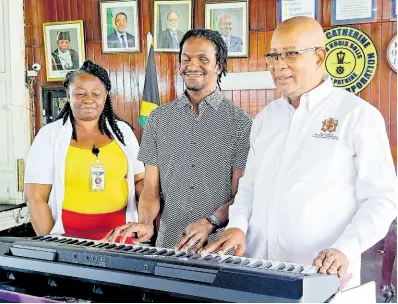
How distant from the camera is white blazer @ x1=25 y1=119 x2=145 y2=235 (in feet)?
6.35

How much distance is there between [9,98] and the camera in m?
3.50

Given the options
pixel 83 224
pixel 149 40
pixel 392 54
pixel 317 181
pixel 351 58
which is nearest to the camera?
pixel 317 181

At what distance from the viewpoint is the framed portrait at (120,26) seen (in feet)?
12.3

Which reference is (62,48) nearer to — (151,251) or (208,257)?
(151,251)

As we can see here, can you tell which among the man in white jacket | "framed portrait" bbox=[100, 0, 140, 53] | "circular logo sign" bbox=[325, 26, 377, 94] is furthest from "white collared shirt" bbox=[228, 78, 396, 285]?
"framed portrait" bbox=[100, 0, 140, 53]

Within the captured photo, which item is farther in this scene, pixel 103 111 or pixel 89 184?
pixel 103 111

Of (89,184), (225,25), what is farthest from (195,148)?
(225,25)

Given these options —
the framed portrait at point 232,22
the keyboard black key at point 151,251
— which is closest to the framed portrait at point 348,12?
the framed portrait at point 232,22

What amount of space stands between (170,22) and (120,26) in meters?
0.42

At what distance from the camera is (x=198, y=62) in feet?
5.82

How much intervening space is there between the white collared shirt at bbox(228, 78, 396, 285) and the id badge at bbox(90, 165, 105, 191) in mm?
639

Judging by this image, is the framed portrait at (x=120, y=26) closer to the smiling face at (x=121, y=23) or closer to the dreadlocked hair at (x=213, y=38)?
the smiling face at (x=121, y=23)

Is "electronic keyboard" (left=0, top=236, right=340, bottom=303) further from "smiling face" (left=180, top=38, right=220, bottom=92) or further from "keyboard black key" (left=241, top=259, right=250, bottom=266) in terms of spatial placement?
"smiling face" (left=180, top=38, right=220, bottom=92)

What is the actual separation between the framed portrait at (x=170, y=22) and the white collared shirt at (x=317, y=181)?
236 cm
